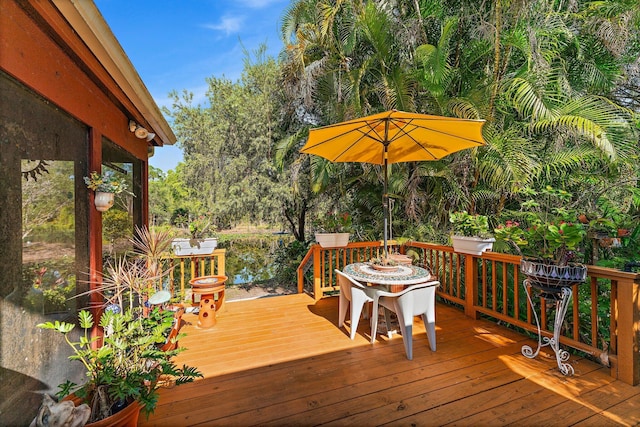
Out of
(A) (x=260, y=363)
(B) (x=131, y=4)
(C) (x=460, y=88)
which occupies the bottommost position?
(A) (x=260, y=363)

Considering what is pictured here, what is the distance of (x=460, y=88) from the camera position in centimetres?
496

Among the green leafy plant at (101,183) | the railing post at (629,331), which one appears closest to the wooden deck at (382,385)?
the railing post at (629,331)

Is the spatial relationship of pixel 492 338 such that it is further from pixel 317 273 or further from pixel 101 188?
pixel 101 188

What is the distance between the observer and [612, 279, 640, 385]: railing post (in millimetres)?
2119

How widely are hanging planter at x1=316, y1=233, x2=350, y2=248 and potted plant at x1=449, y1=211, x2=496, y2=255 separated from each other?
60.9 inches

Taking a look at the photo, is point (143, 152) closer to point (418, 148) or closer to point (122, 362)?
point (122, 362)

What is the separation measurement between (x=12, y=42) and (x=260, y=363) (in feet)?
8.91

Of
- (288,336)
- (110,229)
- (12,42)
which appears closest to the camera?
(12,42)

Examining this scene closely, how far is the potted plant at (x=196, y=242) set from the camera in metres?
3.63

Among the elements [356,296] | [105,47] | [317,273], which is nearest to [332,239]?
[317,273]

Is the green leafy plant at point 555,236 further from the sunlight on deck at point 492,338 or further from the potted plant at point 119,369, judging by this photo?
the potted plant at point 119,369

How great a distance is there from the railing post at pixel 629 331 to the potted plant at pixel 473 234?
1.21 m

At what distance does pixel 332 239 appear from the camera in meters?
4.20

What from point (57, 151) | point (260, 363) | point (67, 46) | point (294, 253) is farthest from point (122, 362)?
point (294, 253)
